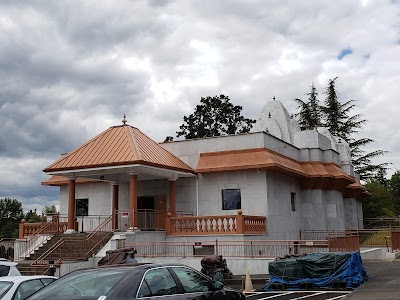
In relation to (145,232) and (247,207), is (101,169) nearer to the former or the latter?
(145,232)

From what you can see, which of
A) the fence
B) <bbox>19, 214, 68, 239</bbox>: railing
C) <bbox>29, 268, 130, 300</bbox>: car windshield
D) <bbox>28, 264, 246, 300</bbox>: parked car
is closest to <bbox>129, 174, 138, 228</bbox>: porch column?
<bbox>19, 214, 68, 239</bbox>: railing

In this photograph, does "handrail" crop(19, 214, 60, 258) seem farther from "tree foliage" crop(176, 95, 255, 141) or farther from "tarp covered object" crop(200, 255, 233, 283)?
"tree foliage" crop(176, 95, 255, 141)

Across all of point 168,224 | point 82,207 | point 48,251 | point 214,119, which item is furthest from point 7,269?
point 214,119

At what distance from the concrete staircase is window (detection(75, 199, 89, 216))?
6607mm

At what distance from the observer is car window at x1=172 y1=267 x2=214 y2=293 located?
819cm

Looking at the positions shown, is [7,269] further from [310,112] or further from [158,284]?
[310,112]

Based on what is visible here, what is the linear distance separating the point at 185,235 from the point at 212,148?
5.89 m

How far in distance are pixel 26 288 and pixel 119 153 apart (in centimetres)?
1591

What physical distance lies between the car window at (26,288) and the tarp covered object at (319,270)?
9559 mm

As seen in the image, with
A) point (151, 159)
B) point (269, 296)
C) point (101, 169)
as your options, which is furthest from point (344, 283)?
point (101, 169)

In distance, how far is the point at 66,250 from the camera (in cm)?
2386

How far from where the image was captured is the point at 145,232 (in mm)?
24891

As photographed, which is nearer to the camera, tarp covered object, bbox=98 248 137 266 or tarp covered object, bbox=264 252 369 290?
tarp covered object, bbox=264 252 369 290

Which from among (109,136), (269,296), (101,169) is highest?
(109,136)
